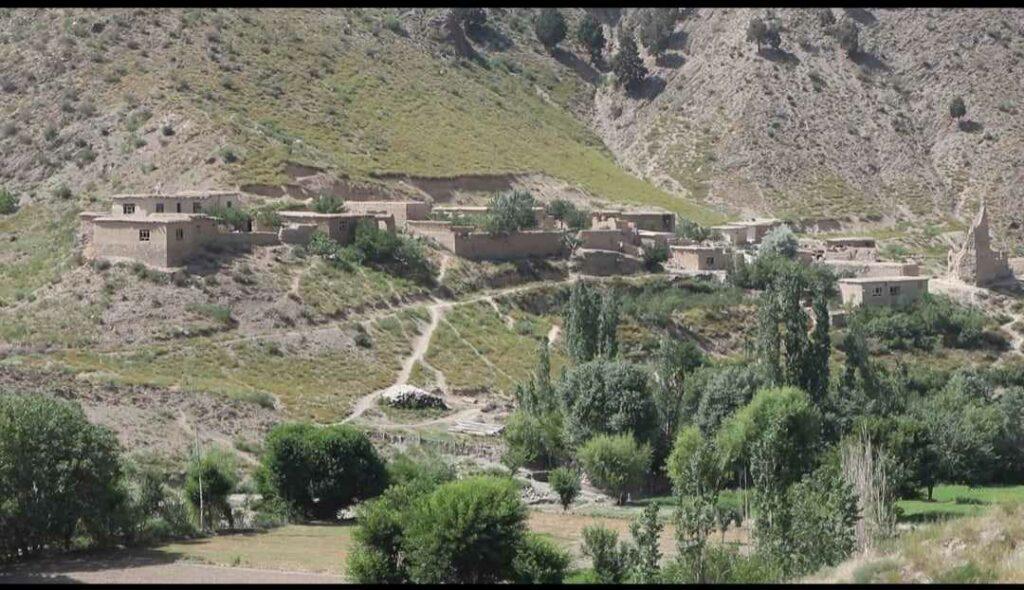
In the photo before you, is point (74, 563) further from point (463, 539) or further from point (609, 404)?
point (609, 404)

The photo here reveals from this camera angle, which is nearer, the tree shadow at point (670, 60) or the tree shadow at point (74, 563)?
the tree shadow at point (74, 563)

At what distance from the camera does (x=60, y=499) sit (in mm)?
35906

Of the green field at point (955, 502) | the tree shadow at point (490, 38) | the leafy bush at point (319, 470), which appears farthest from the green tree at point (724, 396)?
the tree shadow at point (490, 38)

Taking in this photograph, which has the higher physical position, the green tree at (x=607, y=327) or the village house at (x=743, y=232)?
the village house at (x=743, y=232)

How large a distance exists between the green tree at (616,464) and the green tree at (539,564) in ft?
38.0

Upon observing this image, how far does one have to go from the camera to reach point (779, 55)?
320 ft

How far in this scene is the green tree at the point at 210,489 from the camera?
39781 millimetres

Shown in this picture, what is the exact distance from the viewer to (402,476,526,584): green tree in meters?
33.0

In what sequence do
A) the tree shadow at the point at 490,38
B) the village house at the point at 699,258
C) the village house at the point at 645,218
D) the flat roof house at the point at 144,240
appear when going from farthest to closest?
the tree shadow at the point at 490,38
the village house at the point at 645,218
the village house at the point at 699,258
the flat roof house at the point at 144,240

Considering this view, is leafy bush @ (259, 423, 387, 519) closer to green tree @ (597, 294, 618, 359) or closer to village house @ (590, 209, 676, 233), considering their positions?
green tree @ (597, 294, 618, 359)

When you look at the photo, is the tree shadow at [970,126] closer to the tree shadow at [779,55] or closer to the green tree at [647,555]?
the tree shadow at [779,55]

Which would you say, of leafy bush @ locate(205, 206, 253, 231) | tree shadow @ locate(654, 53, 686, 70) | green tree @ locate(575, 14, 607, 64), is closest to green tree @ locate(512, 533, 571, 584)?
leafy bush @ locate(205, 206, 253, 231)

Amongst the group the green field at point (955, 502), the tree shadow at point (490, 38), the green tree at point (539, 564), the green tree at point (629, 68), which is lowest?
the green field at point (955, 502)

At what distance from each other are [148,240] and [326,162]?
1648cm
